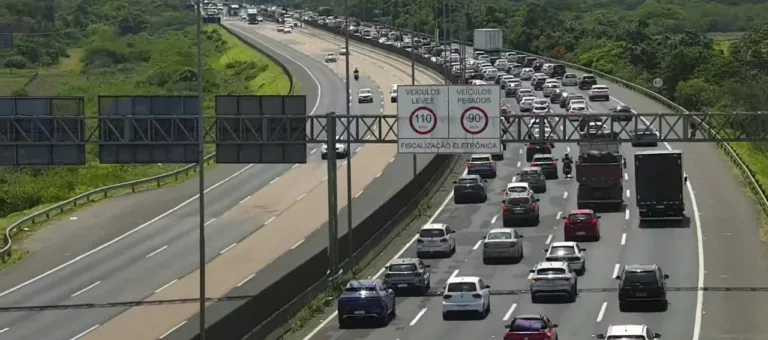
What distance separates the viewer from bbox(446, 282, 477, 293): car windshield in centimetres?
4588

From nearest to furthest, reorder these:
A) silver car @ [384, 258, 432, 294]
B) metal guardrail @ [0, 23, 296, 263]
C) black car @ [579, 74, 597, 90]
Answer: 1. silver car @ [384, 258, 432, 294]
2. metal guardrail @ [0, 23, 296, 263]
3. black car @ [579, 74, 597, 90]

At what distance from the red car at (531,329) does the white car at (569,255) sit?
15187 millimetres

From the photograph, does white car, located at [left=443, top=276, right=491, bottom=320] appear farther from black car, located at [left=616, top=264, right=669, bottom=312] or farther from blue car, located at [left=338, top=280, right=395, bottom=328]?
black car, located at [left=616, top=264, right=669, bottom=312]

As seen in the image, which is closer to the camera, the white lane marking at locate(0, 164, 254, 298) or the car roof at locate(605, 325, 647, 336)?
the car roof at locate(605, 325, 647, 336)

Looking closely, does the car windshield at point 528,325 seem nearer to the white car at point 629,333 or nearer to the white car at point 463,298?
the white car at point 629,333

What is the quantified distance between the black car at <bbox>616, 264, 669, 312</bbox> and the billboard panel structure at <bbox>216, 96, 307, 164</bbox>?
13.2m

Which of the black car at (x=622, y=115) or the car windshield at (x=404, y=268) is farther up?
the black car at (x=622, y=115)

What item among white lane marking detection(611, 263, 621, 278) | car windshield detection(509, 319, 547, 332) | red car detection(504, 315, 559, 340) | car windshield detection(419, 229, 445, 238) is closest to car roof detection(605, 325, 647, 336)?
red car detection(504, 315, 559, 340)

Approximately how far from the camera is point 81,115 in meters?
54.5

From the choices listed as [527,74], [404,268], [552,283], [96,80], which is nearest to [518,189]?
[404,268]

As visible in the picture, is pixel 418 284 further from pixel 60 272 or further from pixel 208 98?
pixel 208 98

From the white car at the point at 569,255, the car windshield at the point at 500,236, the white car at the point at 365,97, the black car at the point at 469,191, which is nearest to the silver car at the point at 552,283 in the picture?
the white car at the point at 569,255

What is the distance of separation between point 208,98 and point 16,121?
86.1m

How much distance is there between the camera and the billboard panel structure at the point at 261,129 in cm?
5381
